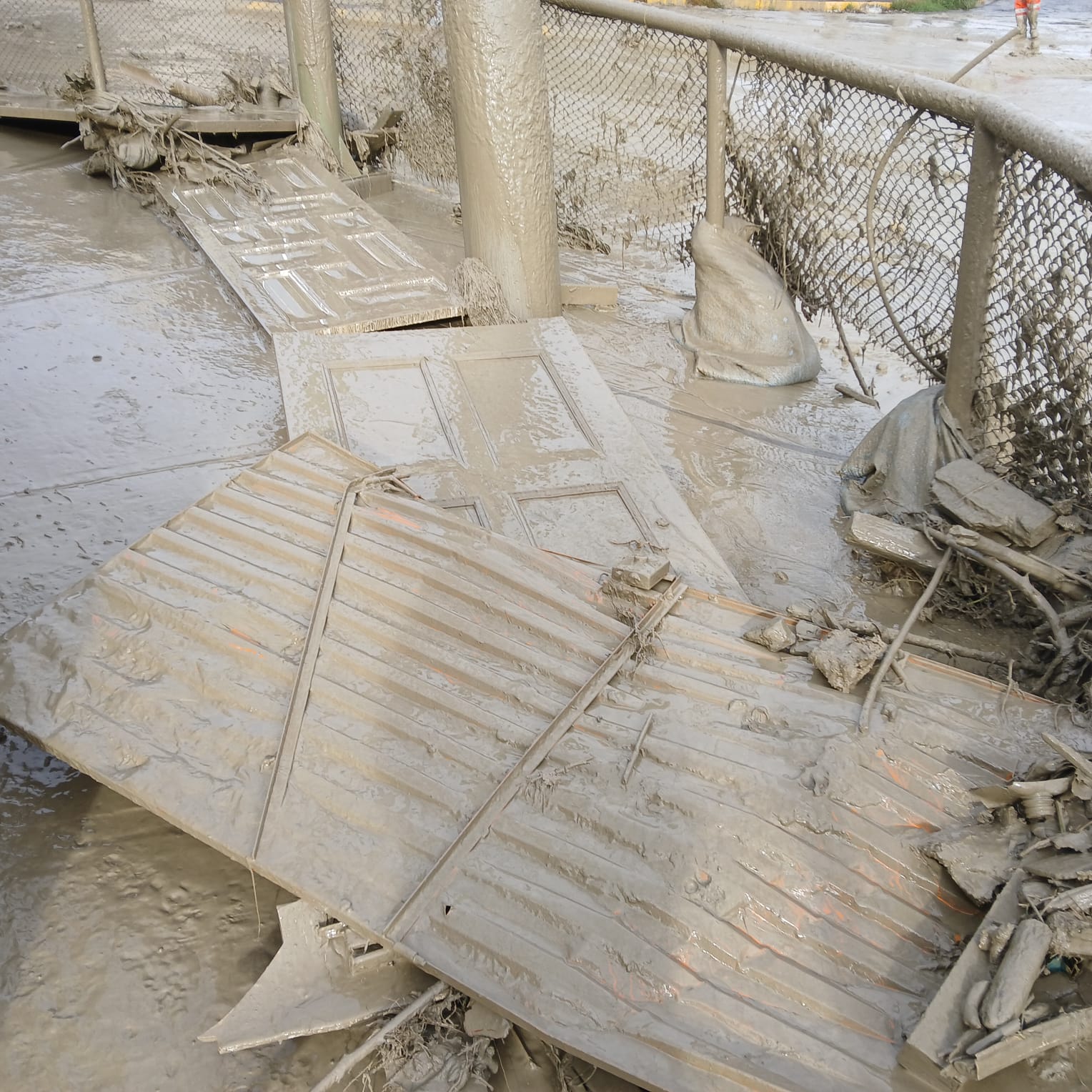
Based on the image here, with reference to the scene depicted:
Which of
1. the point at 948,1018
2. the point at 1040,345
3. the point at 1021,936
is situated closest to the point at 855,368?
the point at 1040,345

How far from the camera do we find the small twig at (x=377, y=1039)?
7.14ft

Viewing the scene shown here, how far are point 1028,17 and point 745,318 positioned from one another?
43.9 feet

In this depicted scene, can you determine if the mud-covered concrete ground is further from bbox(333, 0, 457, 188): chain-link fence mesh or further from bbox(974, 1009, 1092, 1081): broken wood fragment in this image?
bbox(974, 1009, 1092, 1081): broken wood fragment

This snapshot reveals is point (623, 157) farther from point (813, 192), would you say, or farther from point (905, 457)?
point (905, 457)

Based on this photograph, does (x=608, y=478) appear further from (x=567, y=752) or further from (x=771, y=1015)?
(x=771, y=1015)

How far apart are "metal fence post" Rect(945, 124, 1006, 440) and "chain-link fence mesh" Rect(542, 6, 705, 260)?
8.25ft

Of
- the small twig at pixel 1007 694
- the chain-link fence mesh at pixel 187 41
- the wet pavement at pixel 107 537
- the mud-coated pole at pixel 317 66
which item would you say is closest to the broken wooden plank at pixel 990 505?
the small twig at pixel 1007 694

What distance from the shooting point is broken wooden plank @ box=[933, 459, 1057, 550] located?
3467 millimetres

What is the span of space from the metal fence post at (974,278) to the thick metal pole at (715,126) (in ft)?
Answer: 6.52

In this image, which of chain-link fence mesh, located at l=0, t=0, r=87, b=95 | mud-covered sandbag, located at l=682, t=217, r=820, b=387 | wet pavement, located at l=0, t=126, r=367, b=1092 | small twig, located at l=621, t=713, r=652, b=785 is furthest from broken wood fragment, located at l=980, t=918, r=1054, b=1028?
chain-link fence mesh, located at l=0, t=0, r=87, b=95

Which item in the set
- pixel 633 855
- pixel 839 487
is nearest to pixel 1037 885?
pixel 633 855

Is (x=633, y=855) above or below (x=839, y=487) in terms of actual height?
above

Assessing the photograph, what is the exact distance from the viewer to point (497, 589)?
3080mm

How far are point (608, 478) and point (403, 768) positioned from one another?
6.04 feet
